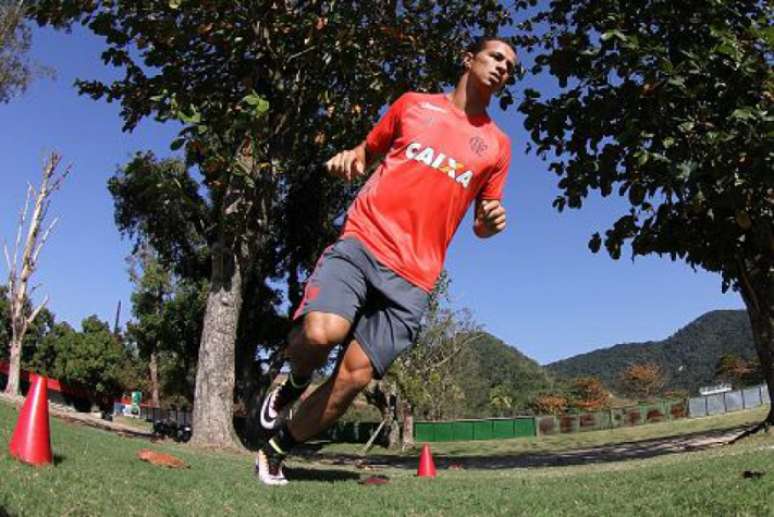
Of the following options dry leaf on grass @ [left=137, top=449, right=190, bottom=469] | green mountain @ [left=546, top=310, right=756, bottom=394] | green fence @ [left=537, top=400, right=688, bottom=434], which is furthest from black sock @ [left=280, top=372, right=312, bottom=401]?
green mountain @ [left=546, top=310, right=756, bottom=394]

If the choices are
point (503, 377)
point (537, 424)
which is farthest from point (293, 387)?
point (503, 377)

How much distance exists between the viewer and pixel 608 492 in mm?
4859

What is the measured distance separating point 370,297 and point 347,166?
77cm

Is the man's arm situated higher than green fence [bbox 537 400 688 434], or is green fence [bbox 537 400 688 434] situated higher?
the man's arm

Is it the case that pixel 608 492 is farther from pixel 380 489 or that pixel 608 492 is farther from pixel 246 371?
pixel 246 371

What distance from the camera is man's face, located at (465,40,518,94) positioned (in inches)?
159

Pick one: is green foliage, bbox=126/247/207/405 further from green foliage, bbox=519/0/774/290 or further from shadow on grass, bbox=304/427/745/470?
green foliage, bbox=519/0/774/290

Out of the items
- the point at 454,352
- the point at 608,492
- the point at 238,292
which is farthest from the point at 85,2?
the point at 454,352

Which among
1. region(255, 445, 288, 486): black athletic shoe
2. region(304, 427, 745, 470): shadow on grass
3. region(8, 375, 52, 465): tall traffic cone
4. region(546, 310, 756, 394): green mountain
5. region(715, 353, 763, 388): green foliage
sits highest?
region(546, 310, 756, 394): green mountain

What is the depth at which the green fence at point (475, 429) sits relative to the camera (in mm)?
50719

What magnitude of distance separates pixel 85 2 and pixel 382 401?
89.1ft

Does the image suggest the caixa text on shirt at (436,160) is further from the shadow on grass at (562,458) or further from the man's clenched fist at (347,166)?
the shadow on grass at (562,458)

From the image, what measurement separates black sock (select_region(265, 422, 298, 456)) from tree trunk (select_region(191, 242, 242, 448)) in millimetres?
10134

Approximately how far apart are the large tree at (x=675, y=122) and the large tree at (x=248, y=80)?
3.88 meters
